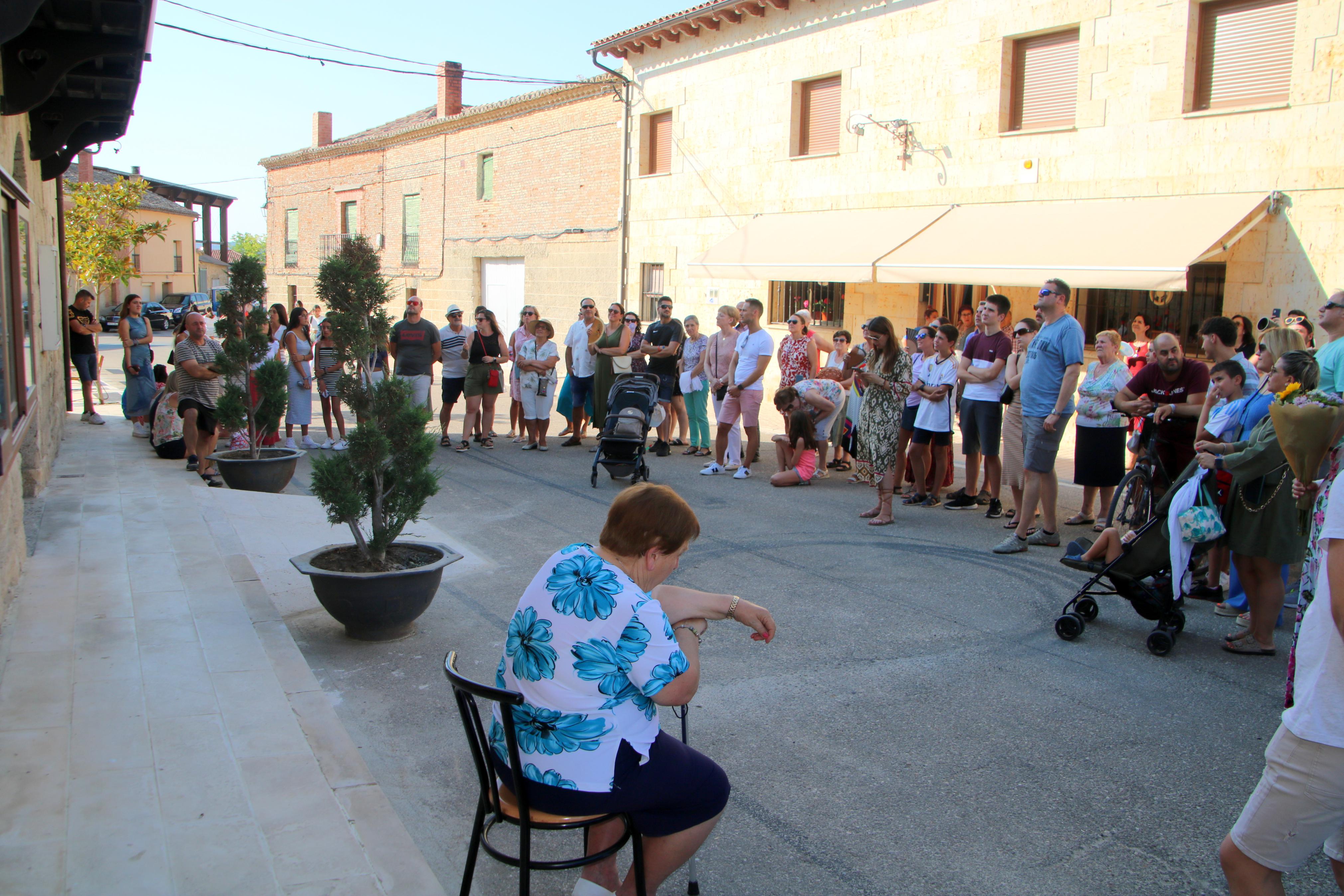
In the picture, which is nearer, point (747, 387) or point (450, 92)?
point (747, 387)

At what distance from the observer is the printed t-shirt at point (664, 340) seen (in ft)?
41.0

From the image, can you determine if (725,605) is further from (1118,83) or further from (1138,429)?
(1118,83)

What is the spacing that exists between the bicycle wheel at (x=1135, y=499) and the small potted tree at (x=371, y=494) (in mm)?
5251

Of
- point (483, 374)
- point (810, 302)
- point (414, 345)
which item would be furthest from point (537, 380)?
point (810, 302)

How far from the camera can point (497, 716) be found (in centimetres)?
275

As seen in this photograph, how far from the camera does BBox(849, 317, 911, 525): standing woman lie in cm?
859

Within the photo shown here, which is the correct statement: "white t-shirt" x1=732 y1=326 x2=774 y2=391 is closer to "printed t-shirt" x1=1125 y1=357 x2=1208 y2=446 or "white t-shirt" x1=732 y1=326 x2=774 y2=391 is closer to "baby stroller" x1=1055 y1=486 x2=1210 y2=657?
"printed t-shirt" x1=1125 y1=357 x2=1208 y2=446

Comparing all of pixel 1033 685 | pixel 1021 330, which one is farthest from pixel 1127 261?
pixel 1033 685

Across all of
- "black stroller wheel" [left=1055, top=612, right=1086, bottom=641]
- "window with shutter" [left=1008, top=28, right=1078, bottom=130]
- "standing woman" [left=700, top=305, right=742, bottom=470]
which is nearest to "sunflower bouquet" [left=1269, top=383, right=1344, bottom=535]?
"black stroller wheel" [left=1055, top=612, right=1086, bottom=641]

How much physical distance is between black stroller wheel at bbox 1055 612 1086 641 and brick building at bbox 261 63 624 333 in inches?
685

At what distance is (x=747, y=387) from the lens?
11031 millimetres

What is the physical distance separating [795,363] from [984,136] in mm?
6037

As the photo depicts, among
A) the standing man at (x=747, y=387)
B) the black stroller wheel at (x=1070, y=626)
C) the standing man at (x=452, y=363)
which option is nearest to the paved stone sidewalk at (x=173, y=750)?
the black stroller wheel at (x=1070, y=626)

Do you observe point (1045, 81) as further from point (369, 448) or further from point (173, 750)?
point (173, 750)
